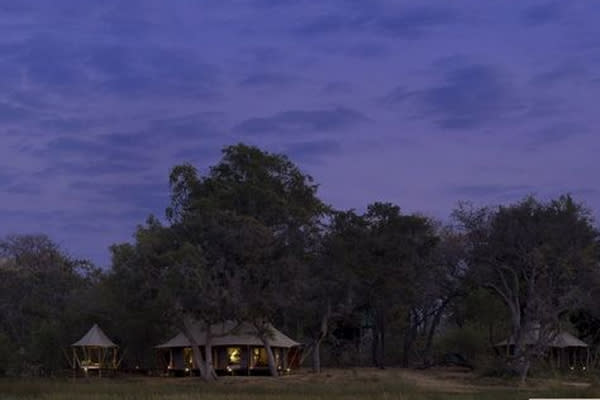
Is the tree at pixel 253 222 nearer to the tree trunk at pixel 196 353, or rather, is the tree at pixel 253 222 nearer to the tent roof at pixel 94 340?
the tree trunk at pixel 196 353

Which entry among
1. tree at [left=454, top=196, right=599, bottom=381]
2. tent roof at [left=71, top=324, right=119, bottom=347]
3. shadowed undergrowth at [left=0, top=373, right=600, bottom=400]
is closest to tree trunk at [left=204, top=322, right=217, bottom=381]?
shadowed undergrowth at [left=0, top=373, right=600, bottom=400]

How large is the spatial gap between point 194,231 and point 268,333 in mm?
7795

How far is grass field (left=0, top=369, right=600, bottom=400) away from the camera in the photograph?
39188 mm

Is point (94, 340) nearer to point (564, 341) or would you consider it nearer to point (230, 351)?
point (230, 351)

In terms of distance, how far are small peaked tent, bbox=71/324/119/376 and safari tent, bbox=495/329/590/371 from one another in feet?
84.8

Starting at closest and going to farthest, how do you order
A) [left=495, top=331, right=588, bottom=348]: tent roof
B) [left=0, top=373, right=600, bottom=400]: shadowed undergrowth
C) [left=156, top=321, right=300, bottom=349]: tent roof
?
[left=0, top=373, right=600, bottom=400]: shadowed undergrowth < [left=156, top=321, right=300, bottom=349]: tent roof < [left=495, top=331, right=588, bottom=348]: tent roof

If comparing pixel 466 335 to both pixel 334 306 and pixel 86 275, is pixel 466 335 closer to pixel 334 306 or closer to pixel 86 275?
pixel 334 306

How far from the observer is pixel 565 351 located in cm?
6800

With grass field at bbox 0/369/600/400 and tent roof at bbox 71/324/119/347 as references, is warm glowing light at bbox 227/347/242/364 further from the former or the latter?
tent roof at bbox 71/324/119/347

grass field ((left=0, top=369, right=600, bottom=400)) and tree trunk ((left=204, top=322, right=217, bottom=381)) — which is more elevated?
tree trunk ((left=204, top=322, right=217, bottom=381))

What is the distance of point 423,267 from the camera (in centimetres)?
6109

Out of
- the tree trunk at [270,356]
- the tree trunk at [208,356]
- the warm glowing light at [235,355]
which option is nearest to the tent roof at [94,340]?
the tree trunk at [208,356]

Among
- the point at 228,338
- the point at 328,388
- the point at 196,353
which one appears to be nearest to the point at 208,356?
the point at 196,353

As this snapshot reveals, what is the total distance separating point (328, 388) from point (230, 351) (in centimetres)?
1873
